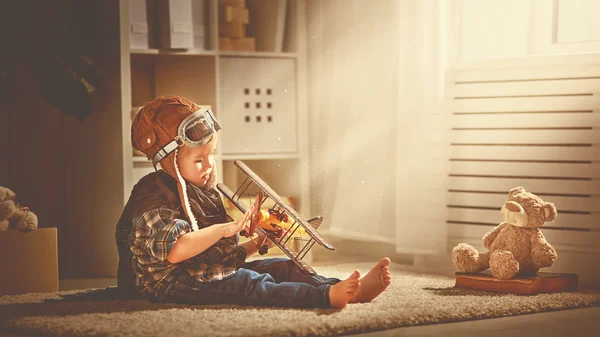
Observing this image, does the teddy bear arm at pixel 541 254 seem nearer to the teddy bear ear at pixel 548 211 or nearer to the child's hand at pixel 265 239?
the teddy bear ear at pixel 548 211

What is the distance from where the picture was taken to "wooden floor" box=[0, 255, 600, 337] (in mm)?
1823

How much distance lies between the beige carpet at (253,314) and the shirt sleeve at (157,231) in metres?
0.13

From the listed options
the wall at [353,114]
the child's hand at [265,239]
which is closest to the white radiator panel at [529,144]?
the wall at [353,114]

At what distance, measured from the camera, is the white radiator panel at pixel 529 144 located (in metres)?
2.61

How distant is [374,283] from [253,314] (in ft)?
1.00

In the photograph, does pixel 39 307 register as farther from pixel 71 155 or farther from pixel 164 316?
pixel 71 155

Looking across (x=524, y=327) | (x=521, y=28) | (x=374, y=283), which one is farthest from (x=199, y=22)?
(x=524, y=327)

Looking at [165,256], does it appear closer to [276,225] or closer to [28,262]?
[276,225]

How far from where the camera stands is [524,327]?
1.90m

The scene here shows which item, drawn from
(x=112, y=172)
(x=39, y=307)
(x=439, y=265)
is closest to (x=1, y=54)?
(x=112, y=172)

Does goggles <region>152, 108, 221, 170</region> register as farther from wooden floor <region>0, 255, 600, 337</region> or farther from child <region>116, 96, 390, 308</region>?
wooden floor <region>0, 255, 600, 337</region>

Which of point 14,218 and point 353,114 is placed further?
point 353,114

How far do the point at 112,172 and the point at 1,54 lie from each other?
506mm

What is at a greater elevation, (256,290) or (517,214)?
(517,214)
